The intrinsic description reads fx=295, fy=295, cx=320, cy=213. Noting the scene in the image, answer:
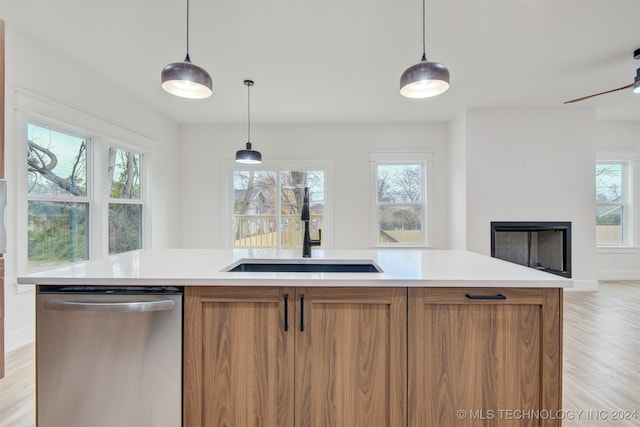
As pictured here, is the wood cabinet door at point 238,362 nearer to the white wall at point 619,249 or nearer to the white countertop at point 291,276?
the white countertop at point 291,276

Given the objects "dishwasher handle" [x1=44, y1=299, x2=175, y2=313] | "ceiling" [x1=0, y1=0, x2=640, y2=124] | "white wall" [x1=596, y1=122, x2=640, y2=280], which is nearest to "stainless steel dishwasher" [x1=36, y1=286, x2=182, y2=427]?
"dishwasher handle" [x1=44, y1=299, x2=175, y2=313]

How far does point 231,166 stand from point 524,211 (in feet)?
15.3

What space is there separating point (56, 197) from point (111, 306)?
2467mm

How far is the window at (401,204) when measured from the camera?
5047mm

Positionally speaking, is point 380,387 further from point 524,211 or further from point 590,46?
point 524,211

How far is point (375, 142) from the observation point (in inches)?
197

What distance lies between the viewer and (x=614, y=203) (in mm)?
5113

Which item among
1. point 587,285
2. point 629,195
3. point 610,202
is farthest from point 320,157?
point 629,195

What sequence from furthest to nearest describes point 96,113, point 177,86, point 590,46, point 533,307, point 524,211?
point 524,211 < point 96,113 < point 590,46 < point 177,86 < point 533,307

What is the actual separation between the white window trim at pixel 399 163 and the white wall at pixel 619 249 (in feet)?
9.69

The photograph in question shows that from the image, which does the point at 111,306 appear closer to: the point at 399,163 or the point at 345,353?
the point at 345,353

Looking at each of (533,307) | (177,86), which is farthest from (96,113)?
(533,307)

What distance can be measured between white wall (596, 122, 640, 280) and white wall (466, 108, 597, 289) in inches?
44.0

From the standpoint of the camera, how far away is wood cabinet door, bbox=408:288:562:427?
1.22 meters
